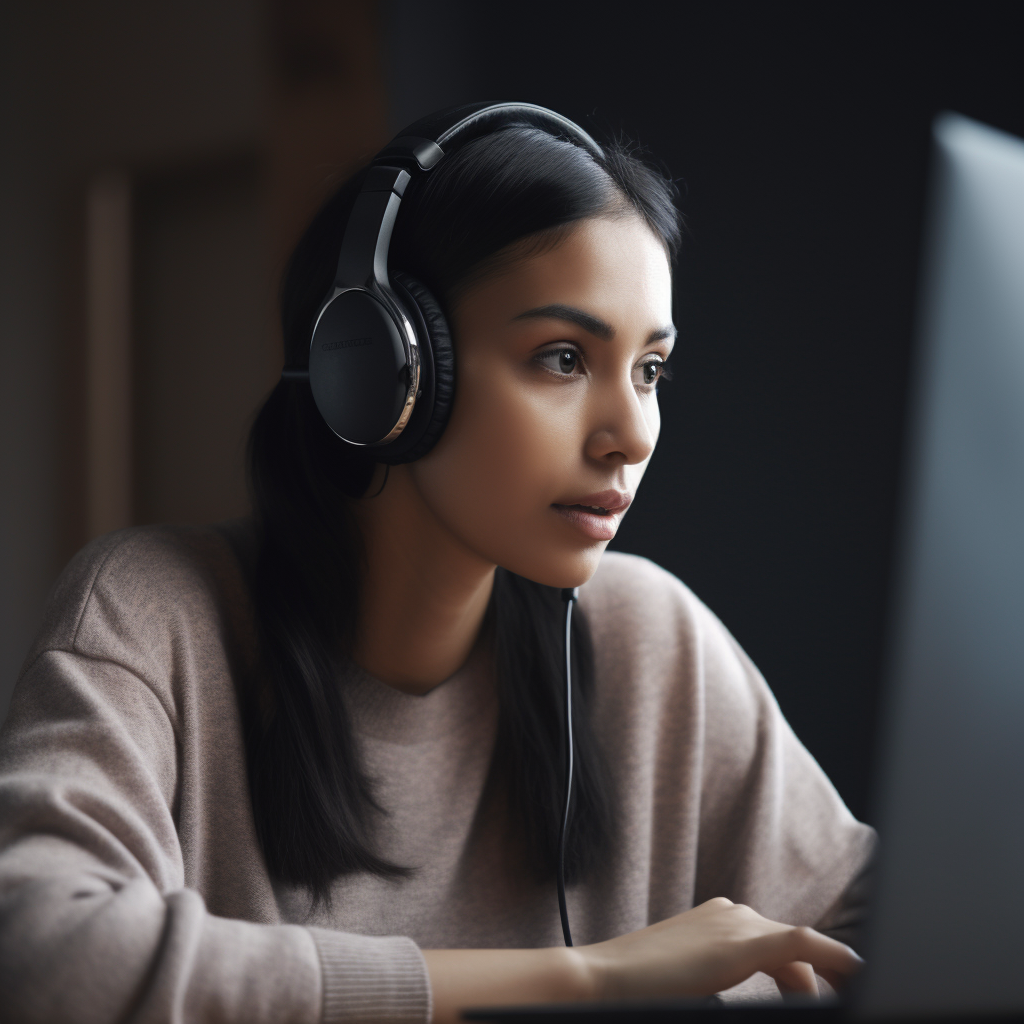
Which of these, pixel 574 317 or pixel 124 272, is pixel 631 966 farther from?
pixel 124 272

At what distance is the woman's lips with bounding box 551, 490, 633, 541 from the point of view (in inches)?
32.7

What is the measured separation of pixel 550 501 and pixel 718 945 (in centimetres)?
38

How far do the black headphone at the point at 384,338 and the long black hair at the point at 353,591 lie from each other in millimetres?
37

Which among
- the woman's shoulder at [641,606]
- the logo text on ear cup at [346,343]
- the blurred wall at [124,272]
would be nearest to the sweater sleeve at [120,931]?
the logo text on ear cup at [346,343]

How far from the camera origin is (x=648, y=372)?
0.91 meters

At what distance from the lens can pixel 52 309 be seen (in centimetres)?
212

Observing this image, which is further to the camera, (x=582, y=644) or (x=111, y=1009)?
(x=582, y=644)

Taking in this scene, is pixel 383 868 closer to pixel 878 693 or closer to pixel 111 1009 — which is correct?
pixel 111 1009

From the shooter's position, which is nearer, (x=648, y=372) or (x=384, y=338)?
(x=384, y=338)

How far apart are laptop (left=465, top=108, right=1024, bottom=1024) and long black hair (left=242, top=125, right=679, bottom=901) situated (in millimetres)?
502

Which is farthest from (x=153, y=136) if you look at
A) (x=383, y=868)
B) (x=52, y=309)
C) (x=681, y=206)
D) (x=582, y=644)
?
(x=383, y=868)

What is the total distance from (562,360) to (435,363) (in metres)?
0.11

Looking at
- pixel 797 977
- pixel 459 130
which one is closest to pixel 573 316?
pixel 459 130

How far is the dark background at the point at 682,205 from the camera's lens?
123 centimetres
